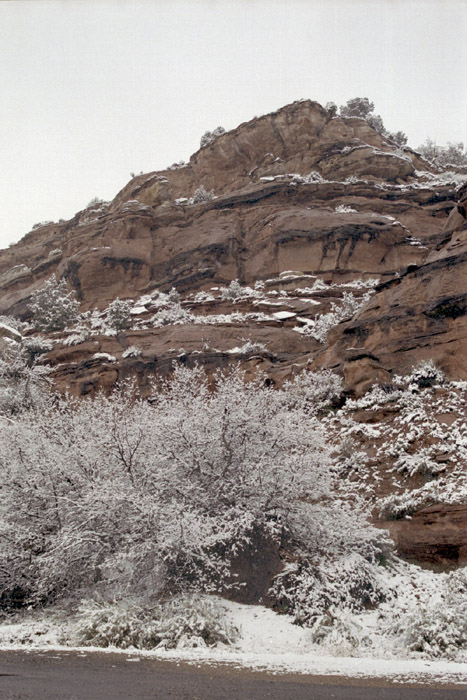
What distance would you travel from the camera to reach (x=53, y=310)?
41.7 metres

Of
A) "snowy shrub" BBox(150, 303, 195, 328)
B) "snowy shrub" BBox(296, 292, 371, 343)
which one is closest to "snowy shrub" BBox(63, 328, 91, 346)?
"snowy shrub" BBox(150, 303, 195, 328)

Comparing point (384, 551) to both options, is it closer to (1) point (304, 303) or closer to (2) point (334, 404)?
(2) point (334, 404)

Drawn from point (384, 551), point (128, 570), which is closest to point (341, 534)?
point (384, 551)

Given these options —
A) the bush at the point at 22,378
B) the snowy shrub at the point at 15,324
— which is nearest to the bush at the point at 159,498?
the bush at the point at 22,378

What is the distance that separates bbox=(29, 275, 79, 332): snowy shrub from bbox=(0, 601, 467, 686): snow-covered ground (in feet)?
107

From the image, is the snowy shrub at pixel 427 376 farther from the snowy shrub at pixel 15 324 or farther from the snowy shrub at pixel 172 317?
the snowy shrub at pixel 15 324

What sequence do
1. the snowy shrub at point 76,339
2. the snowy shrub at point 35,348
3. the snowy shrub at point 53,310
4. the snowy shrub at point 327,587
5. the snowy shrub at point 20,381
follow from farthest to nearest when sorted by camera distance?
1. the snowy shrub at point 53,310
2. the snowy shrub at point 76,339
3. the snowy shrub at point 35,348
4. the snowy shrub at point 20,381
5. the snowy shrub at point 327,587

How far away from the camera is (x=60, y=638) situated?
985 centimetres

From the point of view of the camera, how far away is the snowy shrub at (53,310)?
4088cm

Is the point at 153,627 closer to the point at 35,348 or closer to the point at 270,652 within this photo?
the point at 270,652

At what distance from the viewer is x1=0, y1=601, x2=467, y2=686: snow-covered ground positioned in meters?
7.58

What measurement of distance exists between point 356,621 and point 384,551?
2485 millimetres

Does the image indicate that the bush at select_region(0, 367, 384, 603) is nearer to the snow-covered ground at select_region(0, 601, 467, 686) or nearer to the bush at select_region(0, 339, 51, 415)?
the snow-covered ground at select_region(0, 601, 467, 686)

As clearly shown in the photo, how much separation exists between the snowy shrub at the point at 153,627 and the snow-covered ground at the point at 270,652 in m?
0.27
